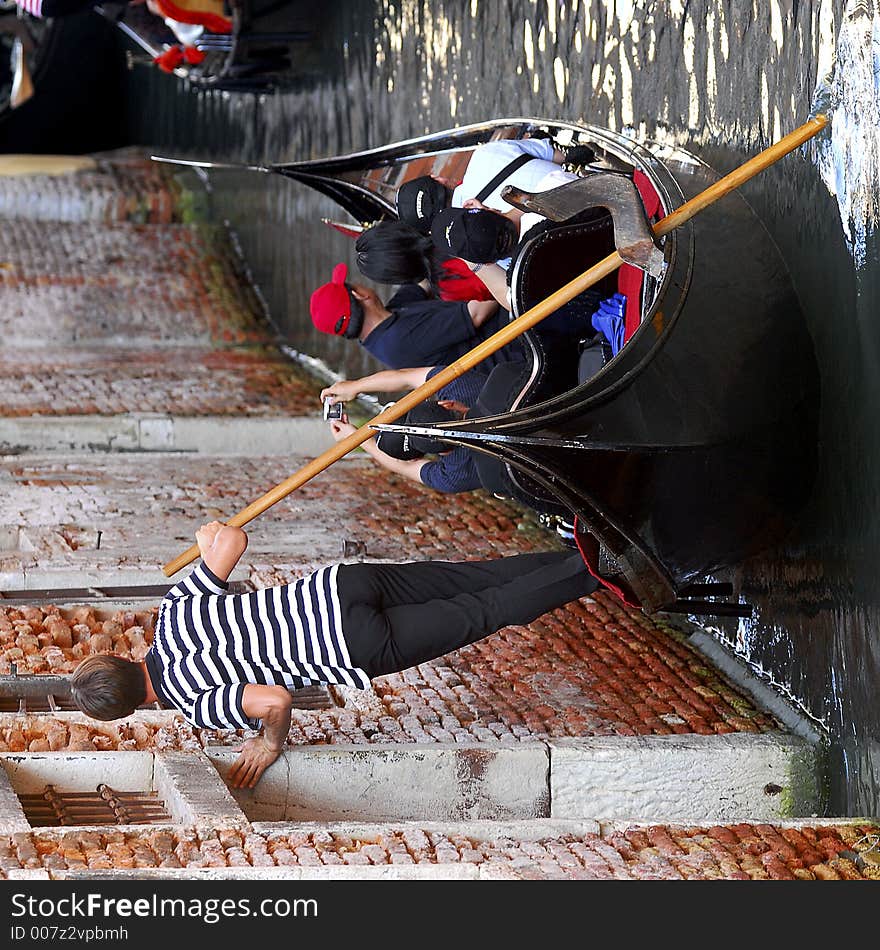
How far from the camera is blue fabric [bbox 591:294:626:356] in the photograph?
16.0 ft

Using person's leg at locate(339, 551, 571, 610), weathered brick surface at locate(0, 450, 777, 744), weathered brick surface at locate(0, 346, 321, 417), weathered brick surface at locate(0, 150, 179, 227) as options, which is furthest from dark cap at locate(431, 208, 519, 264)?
weathered brick surface at locate(0, 150, 179, 227)

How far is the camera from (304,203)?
10.9 metres

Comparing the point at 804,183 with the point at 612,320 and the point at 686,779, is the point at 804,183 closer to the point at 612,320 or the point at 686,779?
the point at 612,320

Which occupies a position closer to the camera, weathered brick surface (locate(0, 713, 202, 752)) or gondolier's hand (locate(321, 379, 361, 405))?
weathered brick surface (locate(0, 713, 202, 752))

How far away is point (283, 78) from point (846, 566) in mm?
8094

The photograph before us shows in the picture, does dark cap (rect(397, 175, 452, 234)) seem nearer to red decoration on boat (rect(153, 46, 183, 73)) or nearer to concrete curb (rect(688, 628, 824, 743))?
concrete curb (rect(688, 628, 824, 743))

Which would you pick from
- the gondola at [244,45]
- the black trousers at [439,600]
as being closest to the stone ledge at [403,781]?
the black trousers at [439,600]

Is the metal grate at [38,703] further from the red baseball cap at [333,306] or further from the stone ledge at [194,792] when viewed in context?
the red baseball cap at [333,306]

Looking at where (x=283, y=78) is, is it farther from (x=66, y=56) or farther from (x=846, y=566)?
(x=846, y=566)

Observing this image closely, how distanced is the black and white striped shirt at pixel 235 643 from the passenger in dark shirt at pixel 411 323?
158 centimetres

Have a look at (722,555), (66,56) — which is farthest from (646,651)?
(66,56)

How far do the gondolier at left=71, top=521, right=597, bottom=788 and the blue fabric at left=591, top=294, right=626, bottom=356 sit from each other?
104 cm
